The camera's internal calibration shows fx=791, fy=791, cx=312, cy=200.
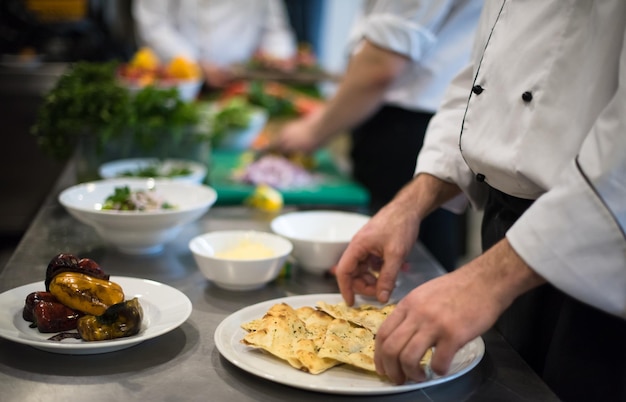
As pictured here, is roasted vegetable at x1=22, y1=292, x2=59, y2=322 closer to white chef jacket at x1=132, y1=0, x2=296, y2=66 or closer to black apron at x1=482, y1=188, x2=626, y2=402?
black apron at x1=482, y1=188, x2=626, y2=402

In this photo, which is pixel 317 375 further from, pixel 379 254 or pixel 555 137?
pixel 555 137

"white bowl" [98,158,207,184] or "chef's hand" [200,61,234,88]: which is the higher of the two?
"white bowl" [98,158,207,184]

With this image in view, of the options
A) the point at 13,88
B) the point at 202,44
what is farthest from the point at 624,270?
the point at 202,44

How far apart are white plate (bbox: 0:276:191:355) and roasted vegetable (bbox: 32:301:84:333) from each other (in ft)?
0.05

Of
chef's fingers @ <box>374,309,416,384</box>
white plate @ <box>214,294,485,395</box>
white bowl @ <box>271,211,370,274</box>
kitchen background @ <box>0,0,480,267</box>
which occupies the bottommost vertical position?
kitchen background @ <box>0,0,480,267</box>

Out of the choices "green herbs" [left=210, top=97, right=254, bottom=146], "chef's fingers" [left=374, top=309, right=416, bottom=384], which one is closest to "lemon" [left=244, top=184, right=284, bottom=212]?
"green herbs" [left=210, top=97, right=254, bottom=146]

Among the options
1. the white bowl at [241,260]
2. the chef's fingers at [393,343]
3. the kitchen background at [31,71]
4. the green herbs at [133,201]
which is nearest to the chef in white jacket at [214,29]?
the kitchen background at [31,71]

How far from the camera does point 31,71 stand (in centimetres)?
402

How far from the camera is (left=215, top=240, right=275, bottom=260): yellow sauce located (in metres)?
1.59

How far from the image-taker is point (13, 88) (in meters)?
4.02

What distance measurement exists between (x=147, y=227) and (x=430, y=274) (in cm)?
61

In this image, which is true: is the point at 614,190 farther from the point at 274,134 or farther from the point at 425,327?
the point at 274,134

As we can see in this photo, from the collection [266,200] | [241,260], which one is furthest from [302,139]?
[241,260]

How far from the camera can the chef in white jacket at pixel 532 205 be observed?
103 cm
